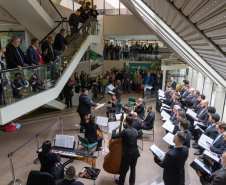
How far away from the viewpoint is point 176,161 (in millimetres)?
3596

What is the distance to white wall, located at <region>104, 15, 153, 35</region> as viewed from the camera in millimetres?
16469

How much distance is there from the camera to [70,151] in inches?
200

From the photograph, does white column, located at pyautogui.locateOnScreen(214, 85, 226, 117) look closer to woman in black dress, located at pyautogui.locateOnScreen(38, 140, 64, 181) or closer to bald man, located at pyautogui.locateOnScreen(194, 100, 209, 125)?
bald man, located at pyautogui.locateOnScreen(194, 100, 209, 125)

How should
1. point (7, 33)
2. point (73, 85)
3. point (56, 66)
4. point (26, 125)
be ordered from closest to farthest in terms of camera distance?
point (56, 66)
point (26, 125)
point (73, 85)
point (7, 33)

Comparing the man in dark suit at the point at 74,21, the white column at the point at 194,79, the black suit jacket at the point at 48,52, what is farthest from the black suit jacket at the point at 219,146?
the white column at the point at 194,79

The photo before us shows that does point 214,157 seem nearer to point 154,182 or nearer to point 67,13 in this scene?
point 154,182

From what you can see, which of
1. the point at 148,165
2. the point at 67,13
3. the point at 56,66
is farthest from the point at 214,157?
the point at 67,13

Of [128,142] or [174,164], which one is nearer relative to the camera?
[174,164]

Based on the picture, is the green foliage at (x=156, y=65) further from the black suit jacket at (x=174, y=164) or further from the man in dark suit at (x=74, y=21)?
the black suit jacket at (x=174, y=164)

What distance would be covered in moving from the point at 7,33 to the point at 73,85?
5551mm

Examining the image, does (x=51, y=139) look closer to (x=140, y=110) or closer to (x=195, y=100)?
(x=140, y=110)

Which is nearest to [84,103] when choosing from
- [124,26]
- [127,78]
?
[127,78]

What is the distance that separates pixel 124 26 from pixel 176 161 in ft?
49.9

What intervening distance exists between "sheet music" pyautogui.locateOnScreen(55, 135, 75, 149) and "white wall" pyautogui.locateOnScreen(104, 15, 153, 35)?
45.0 feet
